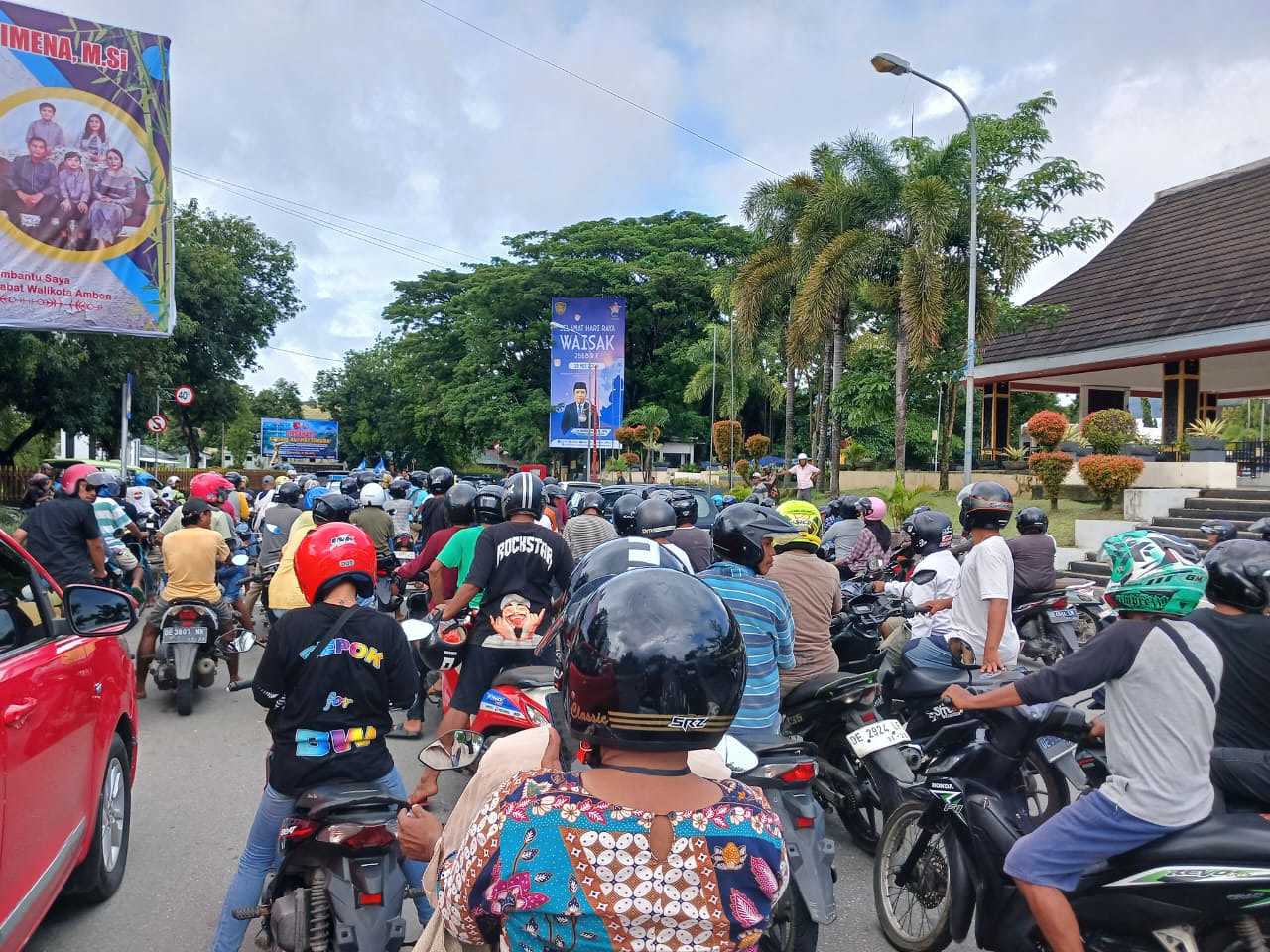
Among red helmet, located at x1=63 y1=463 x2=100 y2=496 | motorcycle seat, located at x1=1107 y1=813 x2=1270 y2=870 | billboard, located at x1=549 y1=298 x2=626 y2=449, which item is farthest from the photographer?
billboard, located at x1=549 y1=298 x2=626 y2=449

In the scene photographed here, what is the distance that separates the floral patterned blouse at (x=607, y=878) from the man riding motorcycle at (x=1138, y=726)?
1691 millimetres

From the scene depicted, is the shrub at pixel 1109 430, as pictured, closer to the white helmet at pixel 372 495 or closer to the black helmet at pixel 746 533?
the white helmet at pixel 372 495

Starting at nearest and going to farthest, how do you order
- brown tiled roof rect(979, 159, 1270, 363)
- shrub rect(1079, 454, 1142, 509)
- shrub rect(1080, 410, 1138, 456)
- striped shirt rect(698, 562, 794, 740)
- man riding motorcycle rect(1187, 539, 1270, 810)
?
man riding motorcycle rect(1187, 539, 1270, 810) < striped shirt rect(698, 562, 794, 740) < shrub rect(1079, 454, 1142, 509) < shrub rect(1080, 410, 1138, 456) < brown tiled roof rect(979, 159, 1270, 363)

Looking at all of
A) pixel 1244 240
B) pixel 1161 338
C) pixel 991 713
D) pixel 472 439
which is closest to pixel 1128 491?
pixel 1161 338

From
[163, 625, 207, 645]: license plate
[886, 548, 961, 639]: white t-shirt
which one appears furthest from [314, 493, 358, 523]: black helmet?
[886, 548, 961, 639]: white t-shirt

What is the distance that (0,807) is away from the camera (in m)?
2.78

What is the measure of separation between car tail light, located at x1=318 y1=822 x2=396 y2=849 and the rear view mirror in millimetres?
1528

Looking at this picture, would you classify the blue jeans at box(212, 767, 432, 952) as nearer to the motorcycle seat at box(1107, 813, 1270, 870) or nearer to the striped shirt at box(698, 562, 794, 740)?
the striped shirt at box(698, 562, 794, 740)

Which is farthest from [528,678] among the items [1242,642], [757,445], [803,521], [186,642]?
[757,445]

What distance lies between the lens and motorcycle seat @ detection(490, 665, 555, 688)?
13.5ft

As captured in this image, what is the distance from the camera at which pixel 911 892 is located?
12.7 feet

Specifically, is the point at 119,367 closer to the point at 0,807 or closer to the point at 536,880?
the point at 0,807

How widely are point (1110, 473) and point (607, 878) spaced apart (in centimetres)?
1701

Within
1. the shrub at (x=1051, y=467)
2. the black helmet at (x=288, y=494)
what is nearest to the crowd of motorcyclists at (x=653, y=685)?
the black helmet at (x=288, y=494)
